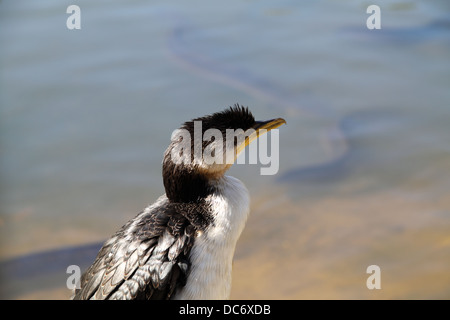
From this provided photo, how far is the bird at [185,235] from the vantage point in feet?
11.1

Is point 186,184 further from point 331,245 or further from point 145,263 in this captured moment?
point 331,245

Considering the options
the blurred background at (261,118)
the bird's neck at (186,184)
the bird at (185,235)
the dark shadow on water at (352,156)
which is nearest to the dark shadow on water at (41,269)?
the blurred background at (261,118)

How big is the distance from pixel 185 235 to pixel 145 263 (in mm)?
279

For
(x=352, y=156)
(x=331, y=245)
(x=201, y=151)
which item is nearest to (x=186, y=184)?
(x=201, y=151)

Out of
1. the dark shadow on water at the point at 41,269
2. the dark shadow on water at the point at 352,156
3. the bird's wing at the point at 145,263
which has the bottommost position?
the bird's wing at the point at 145,263

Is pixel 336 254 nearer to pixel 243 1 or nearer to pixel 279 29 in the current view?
pixel 279 29

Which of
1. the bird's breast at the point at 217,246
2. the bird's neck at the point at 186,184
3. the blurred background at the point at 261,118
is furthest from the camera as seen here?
the blurred background at the point at 261,118

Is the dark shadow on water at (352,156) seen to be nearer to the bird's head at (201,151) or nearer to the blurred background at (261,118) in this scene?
the blurred background at (261,118)

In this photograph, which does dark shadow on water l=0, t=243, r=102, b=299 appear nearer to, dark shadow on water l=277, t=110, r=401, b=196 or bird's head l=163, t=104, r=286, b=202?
bird's head l=163, t=104, r=286, b=202

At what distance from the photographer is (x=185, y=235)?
11.4 ft

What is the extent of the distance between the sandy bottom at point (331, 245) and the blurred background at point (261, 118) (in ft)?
0.05

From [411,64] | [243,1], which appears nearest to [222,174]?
[411,64]

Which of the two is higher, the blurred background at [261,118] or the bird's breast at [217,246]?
the blurred background at [261,118]

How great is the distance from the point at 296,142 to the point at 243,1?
10.7ft
